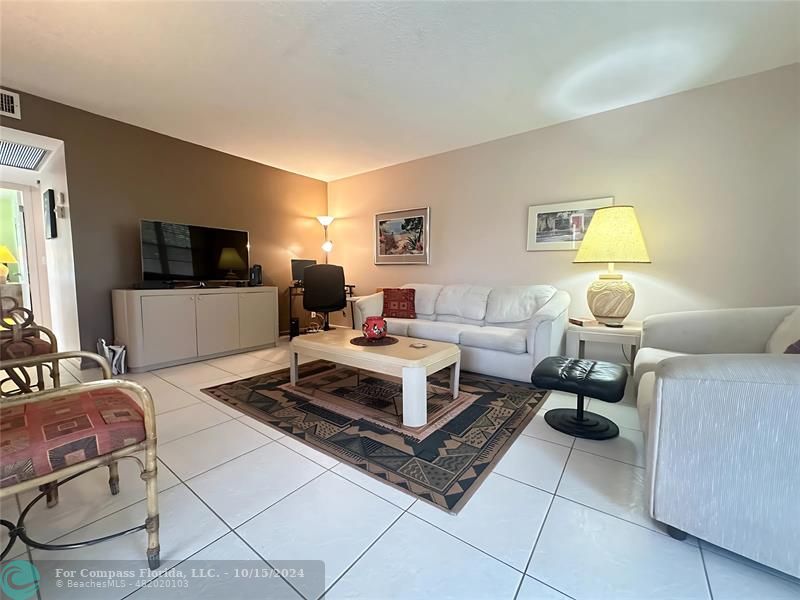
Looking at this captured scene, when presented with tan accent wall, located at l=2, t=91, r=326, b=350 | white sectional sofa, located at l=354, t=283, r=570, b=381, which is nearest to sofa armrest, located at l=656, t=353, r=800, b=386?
white sectional sofa, located at l=354, t=283, r=570, b=381

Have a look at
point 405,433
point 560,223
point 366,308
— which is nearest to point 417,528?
point 405,433

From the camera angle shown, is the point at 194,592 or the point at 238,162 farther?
the point at 238,162

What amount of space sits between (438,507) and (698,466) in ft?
3.13

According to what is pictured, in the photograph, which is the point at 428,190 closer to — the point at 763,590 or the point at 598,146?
the point at 598,146

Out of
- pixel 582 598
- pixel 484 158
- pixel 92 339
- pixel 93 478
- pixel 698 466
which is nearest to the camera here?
pixel 582 598

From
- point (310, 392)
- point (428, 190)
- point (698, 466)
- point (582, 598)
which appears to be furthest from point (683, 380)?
point (428, 190)

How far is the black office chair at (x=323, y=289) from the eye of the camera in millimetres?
3816

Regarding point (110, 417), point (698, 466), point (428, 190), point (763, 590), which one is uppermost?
point (428, 190)

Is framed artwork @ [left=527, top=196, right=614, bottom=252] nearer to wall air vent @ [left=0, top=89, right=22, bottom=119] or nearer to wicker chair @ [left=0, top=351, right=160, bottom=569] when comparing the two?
wicker chair @ [left=0, top=351, right=160, bottom=569]

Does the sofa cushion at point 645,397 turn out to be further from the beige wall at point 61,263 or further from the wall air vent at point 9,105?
the wall air vent at point 9,105

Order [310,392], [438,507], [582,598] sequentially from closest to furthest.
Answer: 1. [582,598]
2. [438,507]
3. [310,392]

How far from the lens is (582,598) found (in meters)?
0.97

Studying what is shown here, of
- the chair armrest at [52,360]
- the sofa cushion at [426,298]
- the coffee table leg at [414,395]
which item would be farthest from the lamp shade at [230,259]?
the coffee table leg at [414,395]

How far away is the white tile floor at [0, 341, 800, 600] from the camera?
1016mm
